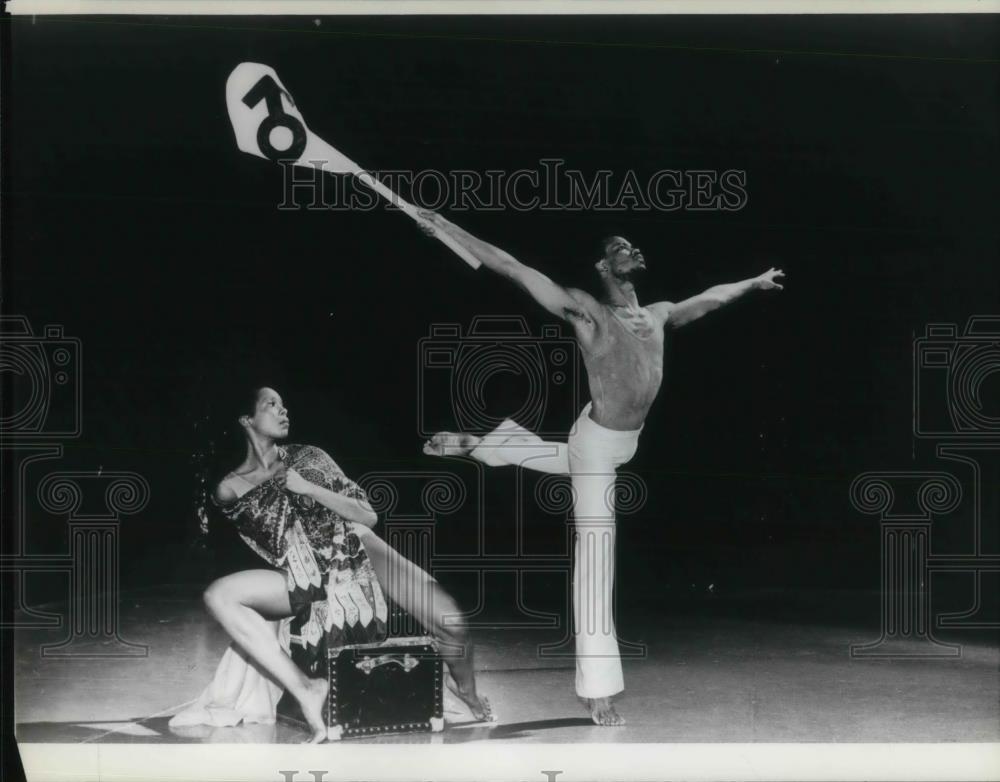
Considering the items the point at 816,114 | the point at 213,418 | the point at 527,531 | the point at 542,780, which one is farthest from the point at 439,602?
the point at 816,114

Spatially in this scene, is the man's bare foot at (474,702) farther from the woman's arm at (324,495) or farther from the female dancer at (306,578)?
the woman's arm at (324,495)

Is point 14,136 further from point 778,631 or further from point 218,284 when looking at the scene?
point 778,631

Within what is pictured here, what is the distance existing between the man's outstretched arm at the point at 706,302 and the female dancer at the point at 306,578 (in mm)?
1386

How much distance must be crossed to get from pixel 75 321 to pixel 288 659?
1.56 m

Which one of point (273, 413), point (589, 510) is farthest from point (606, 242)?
point (273, 413)

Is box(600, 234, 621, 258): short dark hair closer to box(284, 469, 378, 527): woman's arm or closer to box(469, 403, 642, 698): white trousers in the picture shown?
box(469, 403, 642, 698): white trousers

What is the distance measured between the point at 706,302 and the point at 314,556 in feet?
5.99

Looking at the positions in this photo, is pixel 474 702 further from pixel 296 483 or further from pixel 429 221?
pixel 429 221

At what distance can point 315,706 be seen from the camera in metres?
5.32

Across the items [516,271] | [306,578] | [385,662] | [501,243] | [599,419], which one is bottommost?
[385,662]

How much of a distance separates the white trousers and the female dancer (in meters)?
0.46

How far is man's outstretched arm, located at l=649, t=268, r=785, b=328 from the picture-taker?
212 inches

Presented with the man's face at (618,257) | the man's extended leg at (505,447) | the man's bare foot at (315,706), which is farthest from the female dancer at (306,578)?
the man's face at (618,257)

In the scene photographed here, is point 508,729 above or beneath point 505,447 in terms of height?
beneath
